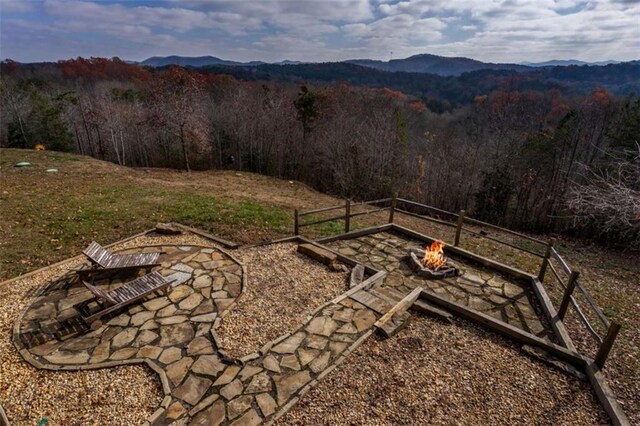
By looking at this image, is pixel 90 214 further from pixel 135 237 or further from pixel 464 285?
pixel 464 285

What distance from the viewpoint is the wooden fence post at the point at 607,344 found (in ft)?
14.1

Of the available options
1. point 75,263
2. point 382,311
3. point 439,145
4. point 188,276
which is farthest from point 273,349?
point 439,145

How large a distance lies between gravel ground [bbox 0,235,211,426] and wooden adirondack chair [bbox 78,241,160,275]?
67.3 inches

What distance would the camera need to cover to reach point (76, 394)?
4051mm

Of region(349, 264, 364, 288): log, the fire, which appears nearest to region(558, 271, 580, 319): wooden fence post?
the fire

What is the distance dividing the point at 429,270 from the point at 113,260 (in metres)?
6.72

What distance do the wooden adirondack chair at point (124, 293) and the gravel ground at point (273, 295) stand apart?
1504mm

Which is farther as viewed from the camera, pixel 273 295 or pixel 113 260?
pixel 113 260

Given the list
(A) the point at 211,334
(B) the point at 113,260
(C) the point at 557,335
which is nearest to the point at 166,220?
(B) the point at 113,260

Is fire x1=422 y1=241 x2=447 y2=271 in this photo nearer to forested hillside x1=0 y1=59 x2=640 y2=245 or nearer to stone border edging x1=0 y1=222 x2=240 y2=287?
stone border edging x1=0 y1=222 x2=240 y2=287

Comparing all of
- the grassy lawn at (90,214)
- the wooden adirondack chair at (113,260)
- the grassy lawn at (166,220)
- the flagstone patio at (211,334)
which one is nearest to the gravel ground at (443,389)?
the flagstone patio at (211,334)

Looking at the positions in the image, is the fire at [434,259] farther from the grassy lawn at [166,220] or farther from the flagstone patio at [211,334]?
the grassy lawn at [166,220]

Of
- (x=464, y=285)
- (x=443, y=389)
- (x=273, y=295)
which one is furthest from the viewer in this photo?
(x=464, y=285)

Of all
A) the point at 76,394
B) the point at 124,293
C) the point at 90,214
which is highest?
the point at 124,293
